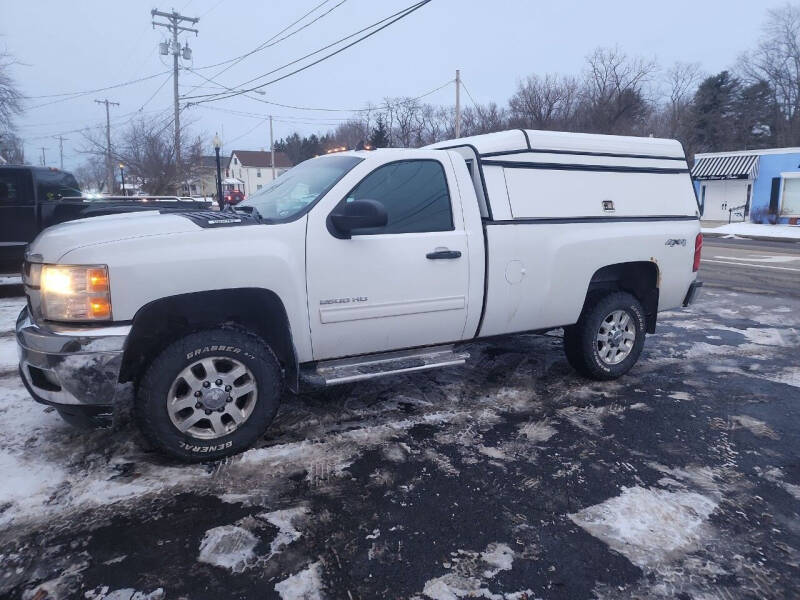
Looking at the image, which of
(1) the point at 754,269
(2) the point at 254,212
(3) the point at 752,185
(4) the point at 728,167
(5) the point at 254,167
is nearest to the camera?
(2) the point at 254,212

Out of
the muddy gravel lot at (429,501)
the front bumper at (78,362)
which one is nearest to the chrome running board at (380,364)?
the muddy gravel lot at (429,501)

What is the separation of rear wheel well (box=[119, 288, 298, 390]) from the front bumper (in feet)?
0.35

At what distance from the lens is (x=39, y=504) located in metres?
2.90

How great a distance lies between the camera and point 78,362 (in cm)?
296

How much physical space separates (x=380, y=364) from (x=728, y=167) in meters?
36.0

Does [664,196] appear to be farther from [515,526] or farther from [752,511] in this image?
[515,526]

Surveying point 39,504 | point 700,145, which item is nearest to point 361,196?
point 39,504

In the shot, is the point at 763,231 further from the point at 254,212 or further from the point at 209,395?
the point at 209,395

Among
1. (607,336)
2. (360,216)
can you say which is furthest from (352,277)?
(607,336)

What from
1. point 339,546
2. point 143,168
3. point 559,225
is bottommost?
point 339,546

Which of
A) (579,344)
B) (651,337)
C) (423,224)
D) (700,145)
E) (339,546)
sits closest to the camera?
(339,546)

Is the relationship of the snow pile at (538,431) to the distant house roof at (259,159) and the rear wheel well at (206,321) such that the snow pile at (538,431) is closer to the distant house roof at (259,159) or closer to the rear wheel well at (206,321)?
the rear wheel well at (206,321)

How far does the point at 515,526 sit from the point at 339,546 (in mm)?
867

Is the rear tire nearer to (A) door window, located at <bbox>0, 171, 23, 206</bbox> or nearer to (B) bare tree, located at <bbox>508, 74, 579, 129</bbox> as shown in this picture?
(A) door window, located at <bbox>0, 171, 23, 206</bbox>
